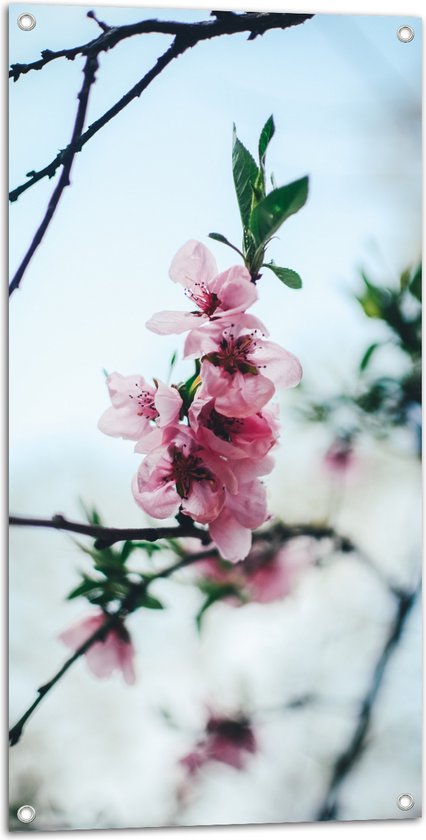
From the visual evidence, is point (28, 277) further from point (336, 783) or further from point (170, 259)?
point (336, 783)

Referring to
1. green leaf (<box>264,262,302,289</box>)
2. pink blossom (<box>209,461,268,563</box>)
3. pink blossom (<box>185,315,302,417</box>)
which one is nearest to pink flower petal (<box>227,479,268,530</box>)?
pink blossom (<box>209,461,268,563</box>)

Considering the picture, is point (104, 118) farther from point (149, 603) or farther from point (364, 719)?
point (364, 719)

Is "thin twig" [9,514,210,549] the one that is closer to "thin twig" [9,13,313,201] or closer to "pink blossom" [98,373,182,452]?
"pink blossom" [98,373,182,452]

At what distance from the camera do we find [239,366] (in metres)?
0.91

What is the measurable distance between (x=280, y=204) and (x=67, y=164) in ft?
1.24

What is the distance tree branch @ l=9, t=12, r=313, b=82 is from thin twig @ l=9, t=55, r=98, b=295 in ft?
0.06

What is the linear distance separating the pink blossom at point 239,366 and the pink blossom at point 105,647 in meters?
0.36

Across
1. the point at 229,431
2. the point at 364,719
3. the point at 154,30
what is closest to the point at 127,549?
the point at 229,431

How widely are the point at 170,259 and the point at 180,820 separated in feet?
2.20

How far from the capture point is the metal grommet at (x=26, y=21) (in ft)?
3.66

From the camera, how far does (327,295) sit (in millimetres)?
1169

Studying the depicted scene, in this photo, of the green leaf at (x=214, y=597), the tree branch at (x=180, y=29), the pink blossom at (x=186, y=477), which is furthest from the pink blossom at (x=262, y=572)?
the tree branch at (x=180, y=29)

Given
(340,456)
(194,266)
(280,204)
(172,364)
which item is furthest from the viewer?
(340,456)

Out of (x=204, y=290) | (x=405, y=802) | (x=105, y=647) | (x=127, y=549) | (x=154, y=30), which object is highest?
(x=154, y=30)
